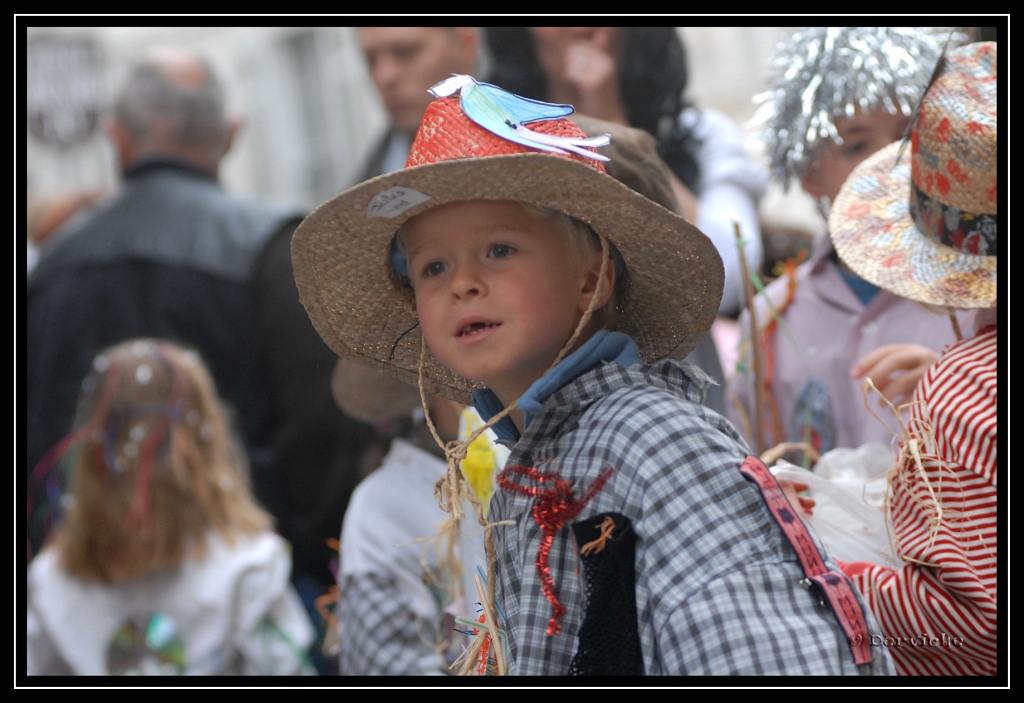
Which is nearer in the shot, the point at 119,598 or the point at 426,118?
the point at 426,118

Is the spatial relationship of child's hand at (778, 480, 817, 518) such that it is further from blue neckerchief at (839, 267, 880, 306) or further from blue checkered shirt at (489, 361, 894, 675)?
blue neckerchief at (839, 267, 880, 306)

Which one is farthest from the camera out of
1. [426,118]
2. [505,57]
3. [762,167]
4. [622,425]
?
[505,57]

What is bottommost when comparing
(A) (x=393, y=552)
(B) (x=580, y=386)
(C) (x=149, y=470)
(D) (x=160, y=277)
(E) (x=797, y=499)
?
(C) (x=149, y=470)

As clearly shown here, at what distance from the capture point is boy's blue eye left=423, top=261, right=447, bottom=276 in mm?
1772

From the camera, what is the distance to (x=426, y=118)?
178 cm

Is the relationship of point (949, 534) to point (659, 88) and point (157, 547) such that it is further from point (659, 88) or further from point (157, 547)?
point (157, 547)

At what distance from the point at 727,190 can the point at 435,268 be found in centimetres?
183

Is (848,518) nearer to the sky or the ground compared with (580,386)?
nearer to the ground

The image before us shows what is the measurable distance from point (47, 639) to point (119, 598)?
243 mm

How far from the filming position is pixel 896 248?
2.09 metres

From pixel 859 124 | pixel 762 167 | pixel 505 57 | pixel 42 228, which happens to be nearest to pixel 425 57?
pixel 505 57

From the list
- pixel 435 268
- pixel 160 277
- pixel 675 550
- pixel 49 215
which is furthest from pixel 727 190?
pixel 49 215

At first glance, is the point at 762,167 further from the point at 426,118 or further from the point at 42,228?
the point at 42,228
